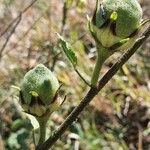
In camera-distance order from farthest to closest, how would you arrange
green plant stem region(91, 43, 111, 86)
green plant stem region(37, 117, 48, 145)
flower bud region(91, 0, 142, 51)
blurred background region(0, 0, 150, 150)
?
1. blurred background region(0, 0, 150, 150)
2. green plant stem region(37, 117, 48, 145)
3. green plant stem region(91, 43, 111, 86)
4. flower bud region(91, 0, 142, 51)

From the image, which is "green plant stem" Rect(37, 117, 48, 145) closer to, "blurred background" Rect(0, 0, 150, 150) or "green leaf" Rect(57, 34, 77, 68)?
"green leaf" Rect(57, 34, 77, 68)

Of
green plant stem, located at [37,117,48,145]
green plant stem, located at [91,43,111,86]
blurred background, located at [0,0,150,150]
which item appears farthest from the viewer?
blurred background, located at [0,0,150,150]

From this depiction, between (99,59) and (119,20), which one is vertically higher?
(119,20)

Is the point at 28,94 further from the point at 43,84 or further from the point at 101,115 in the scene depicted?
the point at 101,115

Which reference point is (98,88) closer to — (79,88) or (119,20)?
(119,20)

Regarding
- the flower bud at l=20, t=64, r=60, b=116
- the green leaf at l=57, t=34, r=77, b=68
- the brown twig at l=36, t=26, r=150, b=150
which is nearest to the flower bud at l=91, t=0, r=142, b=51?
the brown twig at l=36, t=26, r=150, b=150

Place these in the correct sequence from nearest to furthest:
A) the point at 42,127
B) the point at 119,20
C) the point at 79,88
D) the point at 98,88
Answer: the point at 119,20, the point at 98,88, the point at 42,127, the point at 79,88

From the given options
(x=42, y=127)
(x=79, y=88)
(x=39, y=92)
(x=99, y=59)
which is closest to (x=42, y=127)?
(x=42, y=127)
